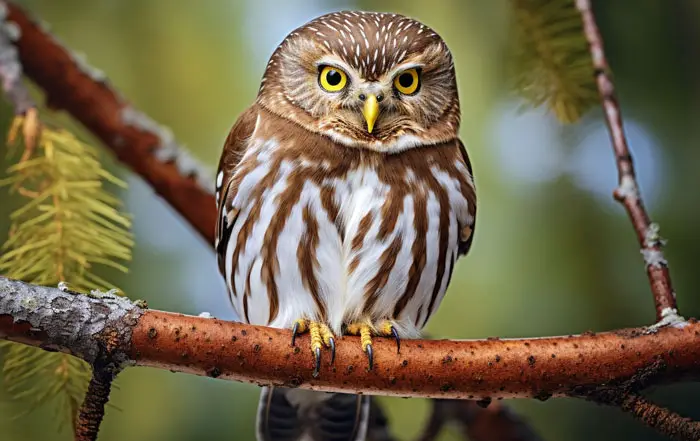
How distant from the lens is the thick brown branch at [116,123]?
1.51 m

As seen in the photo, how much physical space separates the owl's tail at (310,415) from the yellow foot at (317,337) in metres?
0.40

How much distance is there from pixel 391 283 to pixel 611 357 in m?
0.36

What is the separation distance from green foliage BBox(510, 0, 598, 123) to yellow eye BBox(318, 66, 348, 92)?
1.38 ft

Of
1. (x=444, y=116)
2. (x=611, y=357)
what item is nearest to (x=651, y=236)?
(x=611, y=357)

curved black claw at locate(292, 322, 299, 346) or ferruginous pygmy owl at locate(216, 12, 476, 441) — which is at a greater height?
ferruginous pygmy owl at locate(216, 12, 476, 441)

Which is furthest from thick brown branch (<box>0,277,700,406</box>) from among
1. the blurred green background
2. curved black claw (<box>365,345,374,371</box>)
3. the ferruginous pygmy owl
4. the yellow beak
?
the blurred green background

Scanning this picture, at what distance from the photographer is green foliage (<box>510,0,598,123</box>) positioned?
1376mm

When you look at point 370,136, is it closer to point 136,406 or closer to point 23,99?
point 23,99

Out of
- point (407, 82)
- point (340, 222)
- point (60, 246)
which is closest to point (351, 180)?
point (340, 222)

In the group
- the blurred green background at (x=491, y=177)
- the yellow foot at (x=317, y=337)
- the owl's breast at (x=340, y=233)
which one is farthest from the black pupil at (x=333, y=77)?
the blurred green background at (x=491, y=177)

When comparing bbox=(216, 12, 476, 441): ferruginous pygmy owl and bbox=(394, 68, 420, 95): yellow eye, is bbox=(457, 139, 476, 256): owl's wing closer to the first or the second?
bbox=(216, 12, 476, 441): ferruginous pygmy owl

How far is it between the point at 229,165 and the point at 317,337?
1.24ft

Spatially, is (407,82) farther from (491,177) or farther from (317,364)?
(491,177)

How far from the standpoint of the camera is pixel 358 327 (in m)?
1.17
